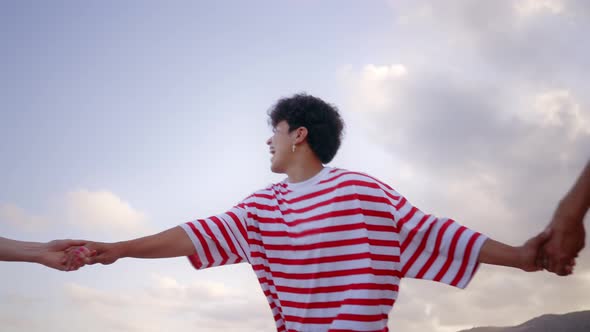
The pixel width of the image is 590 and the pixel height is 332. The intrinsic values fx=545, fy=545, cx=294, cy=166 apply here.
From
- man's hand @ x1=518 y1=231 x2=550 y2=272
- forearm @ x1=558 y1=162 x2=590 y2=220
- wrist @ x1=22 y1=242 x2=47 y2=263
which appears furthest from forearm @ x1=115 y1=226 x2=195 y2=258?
forearm @ x1=558 y1=162 x2=590 y2=220

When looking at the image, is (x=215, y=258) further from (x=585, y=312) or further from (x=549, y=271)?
(x=585, y=312)

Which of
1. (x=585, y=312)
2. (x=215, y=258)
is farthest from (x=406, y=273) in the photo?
(x=585, y=312)

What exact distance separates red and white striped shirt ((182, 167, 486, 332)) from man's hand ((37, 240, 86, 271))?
1097 millimetres

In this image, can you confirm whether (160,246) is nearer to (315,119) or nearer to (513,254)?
(315,119)

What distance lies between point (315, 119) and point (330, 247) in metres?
1.48

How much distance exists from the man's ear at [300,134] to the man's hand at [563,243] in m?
2.08

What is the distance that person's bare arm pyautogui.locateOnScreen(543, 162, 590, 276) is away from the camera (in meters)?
3.73

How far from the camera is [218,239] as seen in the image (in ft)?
14.1

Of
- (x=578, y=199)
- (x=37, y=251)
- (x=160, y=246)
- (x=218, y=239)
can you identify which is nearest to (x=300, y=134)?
(x=218, y=239)

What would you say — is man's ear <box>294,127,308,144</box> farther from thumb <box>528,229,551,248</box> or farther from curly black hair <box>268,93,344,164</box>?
thumb <box>528,229,551,248</box>

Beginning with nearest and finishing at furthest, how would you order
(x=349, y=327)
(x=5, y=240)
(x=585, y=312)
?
1. (x=349, y=327)
2. (x=5, y=240)
3. (x=585, y=312)

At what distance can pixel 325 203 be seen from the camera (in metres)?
4.09

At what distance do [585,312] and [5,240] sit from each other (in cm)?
4513

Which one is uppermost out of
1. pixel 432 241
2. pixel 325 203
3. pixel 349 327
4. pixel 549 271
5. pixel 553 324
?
pixel 553 324
